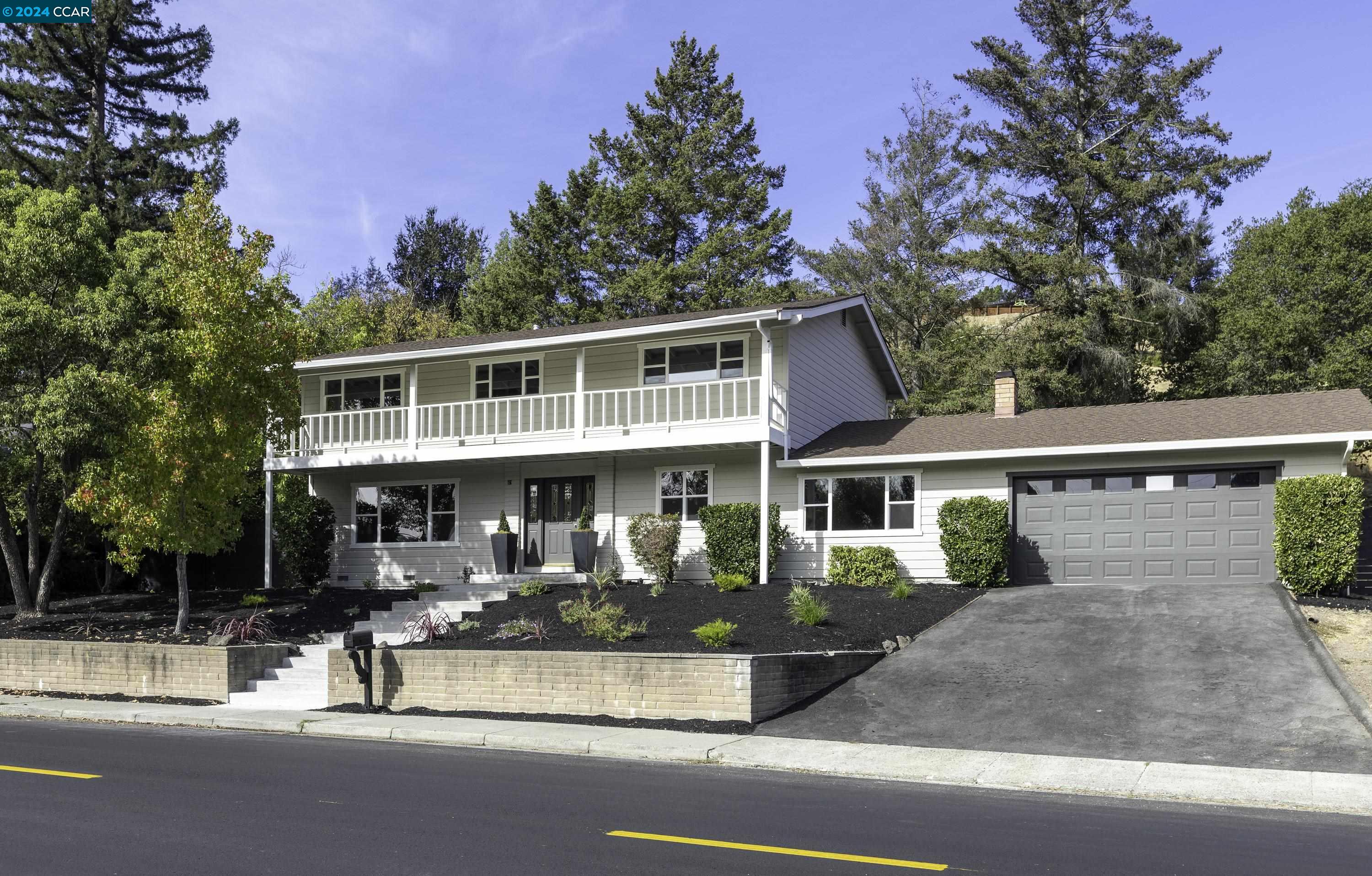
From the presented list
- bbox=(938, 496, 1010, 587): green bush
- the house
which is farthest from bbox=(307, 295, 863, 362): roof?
bbox=(938, 496, 1010, 587): green bush

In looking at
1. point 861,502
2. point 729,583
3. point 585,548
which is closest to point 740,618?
point 729,583

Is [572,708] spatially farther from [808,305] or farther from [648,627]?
[808,305]

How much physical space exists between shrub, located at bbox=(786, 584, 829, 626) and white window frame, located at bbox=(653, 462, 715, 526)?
18.1 ft

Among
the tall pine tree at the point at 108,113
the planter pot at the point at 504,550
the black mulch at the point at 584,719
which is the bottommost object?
the black mulch at the point at 584,719

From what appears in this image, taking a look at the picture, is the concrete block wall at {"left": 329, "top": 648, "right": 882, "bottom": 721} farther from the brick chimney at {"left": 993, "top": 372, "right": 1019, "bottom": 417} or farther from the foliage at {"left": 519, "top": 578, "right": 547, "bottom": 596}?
the brick chimney at {"left": 993, "top": 372, "right": 1019, "bottom": 417}

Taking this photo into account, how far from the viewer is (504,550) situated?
23.0m

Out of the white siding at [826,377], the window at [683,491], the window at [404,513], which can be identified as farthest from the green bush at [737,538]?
the window at [404,513]

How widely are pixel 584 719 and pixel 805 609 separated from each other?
3.83 metres

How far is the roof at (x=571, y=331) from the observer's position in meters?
22.0

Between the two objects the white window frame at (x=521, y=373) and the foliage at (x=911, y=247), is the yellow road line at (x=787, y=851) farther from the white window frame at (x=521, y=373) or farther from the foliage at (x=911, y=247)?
the foliage at (x=911, y=247)

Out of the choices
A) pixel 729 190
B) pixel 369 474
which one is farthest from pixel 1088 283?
pixel 369 474

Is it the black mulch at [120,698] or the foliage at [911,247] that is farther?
the foliage at [911,247]

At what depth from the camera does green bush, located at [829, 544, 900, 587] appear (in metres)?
20.6

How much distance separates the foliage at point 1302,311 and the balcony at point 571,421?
17704mm
